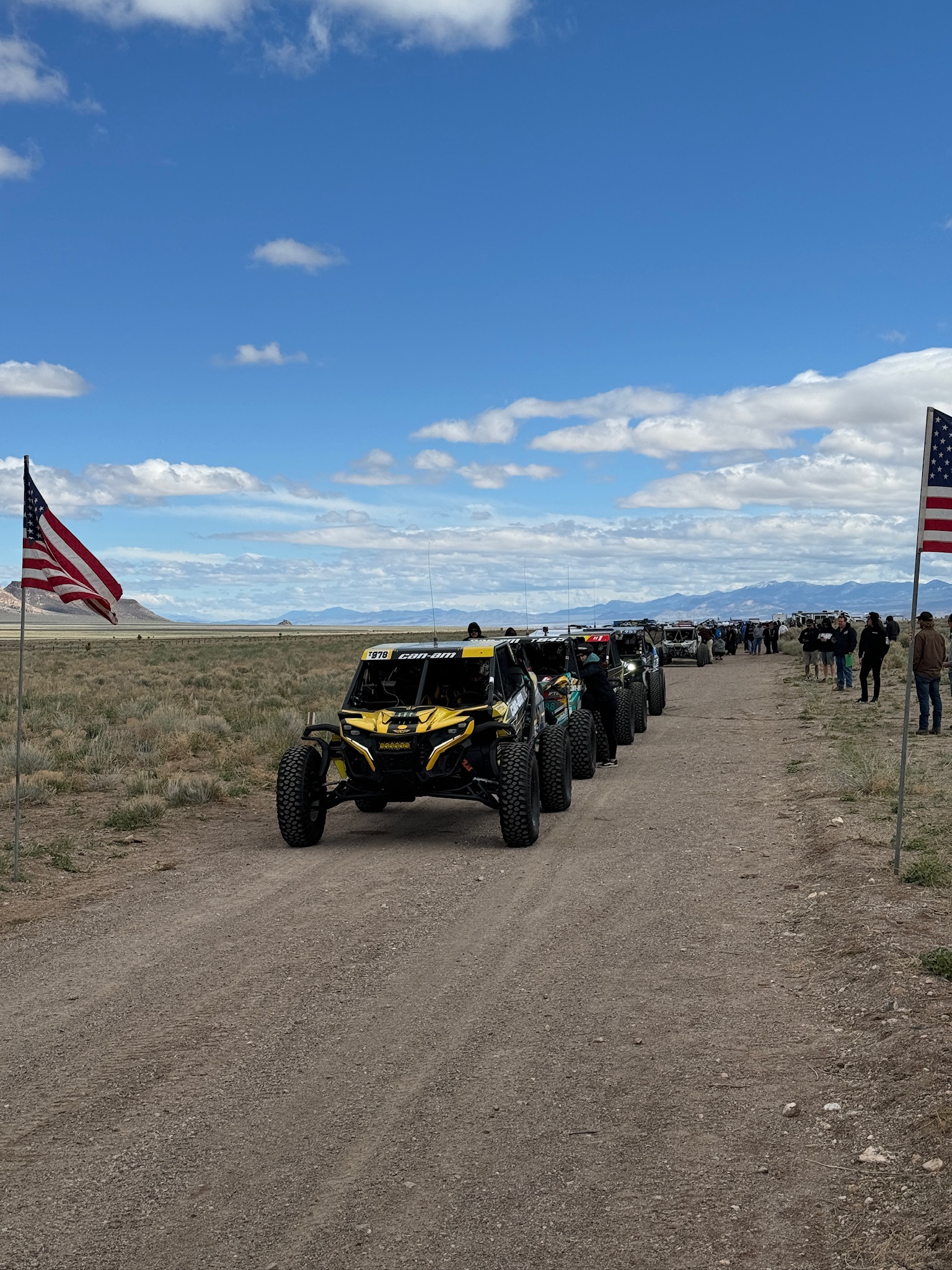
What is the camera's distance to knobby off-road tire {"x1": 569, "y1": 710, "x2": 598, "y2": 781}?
586 inches

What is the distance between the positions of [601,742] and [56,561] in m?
9.05

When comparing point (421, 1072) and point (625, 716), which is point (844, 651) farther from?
point (421, 1072)

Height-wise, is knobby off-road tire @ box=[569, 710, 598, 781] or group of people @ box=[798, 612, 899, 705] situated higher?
group of people @ box=[798, 612, 899, 705]

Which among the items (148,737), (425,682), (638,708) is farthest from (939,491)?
(148,737)

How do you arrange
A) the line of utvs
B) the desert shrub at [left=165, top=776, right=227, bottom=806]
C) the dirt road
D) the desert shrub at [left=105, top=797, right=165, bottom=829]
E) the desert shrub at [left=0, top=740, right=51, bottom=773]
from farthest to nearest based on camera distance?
the desert shrub at [left=0, top=740, right=51, bottom=773], the desert shrub at [left=165, top=776, right=227, bottom=806], the desert shrub at [left=105, top=797, right=165, bottom=829], the line of utvs, the dirt road

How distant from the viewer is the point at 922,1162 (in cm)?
427

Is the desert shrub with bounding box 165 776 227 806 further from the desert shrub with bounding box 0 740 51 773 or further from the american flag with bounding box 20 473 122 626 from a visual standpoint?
the american flag with bounding box 20 473 122 626

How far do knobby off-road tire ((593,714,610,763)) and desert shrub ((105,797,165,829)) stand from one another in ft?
21.1

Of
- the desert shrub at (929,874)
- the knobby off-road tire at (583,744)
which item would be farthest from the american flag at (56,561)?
the desert shrub at (929,874)

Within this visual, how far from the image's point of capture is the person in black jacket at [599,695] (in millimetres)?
16375

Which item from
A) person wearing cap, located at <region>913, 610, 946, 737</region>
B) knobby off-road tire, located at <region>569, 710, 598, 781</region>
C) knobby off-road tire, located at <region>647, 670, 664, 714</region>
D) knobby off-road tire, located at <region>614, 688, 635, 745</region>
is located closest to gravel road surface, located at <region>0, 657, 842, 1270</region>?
knobby off-road tire, located at <region>569, 710, 598, 781</region>

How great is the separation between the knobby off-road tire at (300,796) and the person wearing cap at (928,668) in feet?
36.7

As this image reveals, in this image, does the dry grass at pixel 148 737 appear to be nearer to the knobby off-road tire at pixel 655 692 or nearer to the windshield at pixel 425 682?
the windshield at pixel 425 682

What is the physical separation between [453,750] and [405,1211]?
671cm
